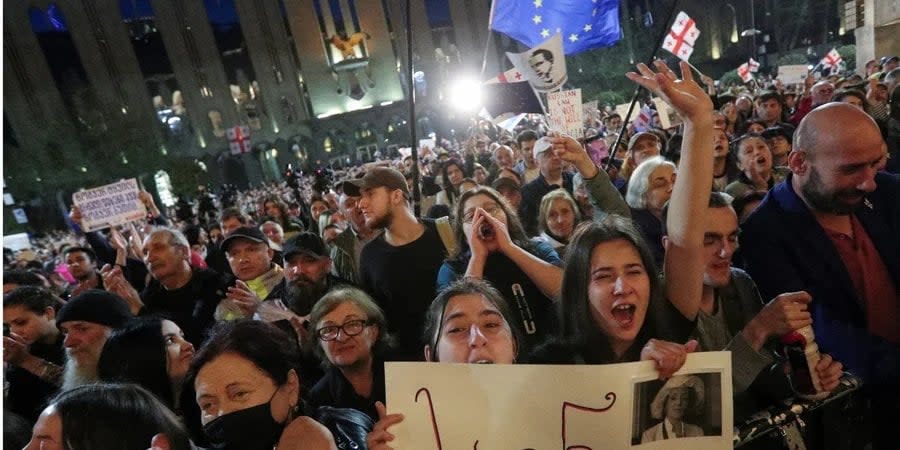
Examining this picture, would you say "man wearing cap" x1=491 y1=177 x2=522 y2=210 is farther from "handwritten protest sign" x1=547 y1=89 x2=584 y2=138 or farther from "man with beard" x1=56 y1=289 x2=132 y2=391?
"man with beard" x1=56 y1=289 x2=132 y2=391

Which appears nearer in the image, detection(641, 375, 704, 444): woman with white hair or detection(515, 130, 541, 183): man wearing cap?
detection(641, 375, 704, 444): woman with white hair

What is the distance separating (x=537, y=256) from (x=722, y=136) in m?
2.87

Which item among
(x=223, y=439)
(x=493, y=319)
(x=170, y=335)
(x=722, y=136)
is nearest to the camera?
(x=223, y=439)

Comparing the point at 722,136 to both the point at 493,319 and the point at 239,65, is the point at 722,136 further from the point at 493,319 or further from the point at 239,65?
the point at 239,65

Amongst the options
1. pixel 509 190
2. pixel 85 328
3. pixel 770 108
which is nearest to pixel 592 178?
pixel 509 190

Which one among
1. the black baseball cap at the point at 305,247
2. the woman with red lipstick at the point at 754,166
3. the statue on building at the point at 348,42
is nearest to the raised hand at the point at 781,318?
the black baseball cap at the point at 305,247

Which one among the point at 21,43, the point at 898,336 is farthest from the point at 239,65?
the point at 898,336

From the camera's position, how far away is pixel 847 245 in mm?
2354

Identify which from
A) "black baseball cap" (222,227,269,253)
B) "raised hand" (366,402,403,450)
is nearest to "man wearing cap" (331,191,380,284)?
"black baseball cap" (222,227,269,253)

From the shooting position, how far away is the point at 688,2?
4362 cm

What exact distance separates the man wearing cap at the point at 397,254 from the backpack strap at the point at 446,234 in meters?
0.03

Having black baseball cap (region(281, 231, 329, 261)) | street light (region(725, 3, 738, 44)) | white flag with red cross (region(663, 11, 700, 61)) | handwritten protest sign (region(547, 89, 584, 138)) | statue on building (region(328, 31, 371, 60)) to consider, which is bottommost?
black baseball cap (region(281, 231, 329, 261))

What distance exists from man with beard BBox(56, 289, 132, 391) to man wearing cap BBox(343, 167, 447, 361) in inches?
55.3

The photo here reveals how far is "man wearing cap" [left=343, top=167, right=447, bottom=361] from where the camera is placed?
3.21 metres
